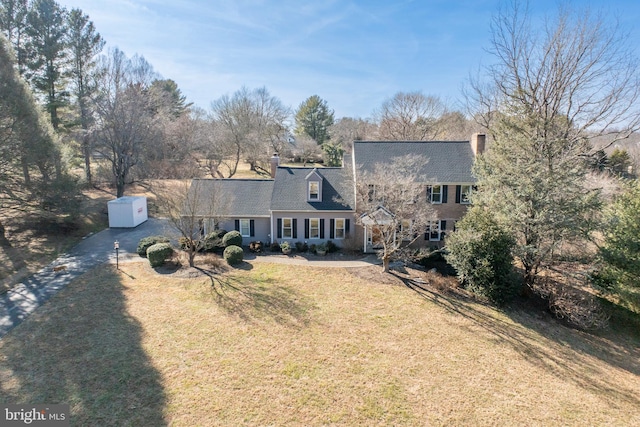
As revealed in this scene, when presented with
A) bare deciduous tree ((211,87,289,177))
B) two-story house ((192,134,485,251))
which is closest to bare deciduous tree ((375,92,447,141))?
bare deciduous tree ((211,87,289,177))

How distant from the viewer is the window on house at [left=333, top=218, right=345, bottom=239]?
2402 centimetres

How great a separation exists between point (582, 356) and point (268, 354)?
13900 mm

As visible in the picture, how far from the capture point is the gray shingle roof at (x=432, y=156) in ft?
79.6

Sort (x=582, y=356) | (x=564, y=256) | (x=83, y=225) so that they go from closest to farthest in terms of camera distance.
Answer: (x=582, y=356) < (x=564, y=256) < (x=83, y=225)

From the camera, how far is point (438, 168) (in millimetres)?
24828

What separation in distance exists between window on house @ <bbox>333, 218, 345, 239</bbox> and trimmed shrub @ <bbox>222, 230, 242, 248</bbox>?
276 inches

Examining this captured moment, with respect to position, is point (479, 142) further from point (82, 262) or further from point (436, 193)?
point (82, 262)

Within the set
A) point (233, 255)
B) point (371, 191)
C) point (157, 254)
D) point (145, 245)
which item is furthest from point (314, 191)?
point (145, 245)

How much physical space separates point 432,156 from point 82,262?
25.9 m

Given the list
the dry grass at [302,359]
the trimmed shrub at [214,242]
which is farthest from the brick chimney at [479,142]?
the trimmed shrub at [214,242]

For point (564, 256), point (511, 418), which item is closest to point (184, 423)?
point (511, 418)

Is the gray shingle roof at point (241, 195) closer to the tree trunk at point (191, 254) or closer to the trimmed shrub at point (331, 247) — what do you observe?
the tree trunk at point (191, 254)

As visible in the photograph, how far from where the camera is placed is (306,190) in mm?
24750

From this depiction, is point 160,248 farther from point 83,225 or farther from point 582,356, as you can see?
point 582,356
